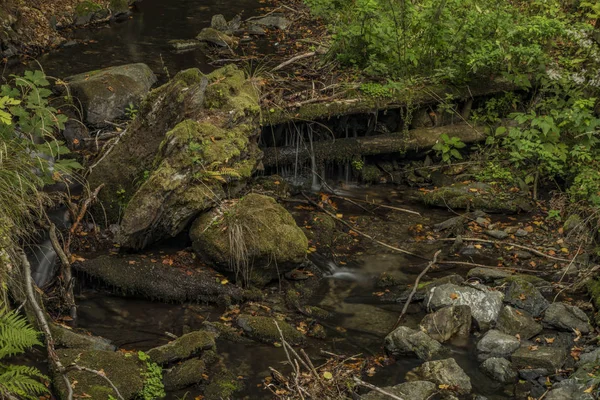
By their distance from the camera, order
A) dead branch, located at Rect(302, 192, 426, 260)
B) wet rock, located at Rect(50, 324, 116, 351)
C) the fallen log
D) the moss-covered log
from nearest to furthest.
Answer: wet rock, located at Rect(50, 324, 116, 351), dead branch, located at Rect(302, 192, 426, 260), the moss-covered log, the fallen log

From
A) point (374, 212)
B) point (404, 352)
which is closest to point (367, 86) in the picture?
point (374, 212)

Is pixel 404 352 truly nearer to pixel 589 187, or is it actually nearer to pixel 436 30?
pixel 589 187

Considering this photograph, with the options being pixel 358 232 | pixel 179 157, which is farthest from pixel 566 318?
pixel 179 157

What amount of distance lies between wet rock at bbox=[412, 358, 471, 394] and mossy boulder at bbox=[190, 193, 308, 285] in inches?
85.7

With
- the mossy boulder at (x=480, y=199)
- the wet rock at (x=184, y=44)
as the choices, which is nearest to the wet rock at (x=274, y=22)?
the wet rock at (x=184, y=44)

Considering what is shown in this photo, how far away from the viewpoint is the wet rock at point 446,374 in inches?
294

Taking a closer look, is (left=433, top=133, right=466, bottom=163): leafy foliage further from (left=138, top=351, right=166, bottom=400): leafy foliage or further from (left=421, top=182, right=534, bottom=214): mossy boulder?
(left=138, top=351, right=166, bottom=400): leafy foliage

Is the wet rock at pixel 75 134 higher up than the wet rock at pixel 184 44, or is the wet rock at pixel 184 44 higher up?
the wet rock at pixel 184 44

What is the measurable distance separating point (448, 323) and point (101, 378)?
358 cm

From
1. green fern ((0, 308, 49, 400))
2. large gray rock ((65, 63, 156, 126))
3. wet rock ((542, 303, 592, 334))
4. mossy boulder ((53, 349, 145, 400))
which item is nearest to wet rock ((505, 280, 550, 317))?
wet rock ((542, 303, 592, 334))

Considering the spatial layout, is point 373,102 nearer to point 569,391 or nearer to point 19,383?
point 569,391

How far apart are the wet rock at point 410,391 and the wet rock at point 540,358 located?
1.04 metres

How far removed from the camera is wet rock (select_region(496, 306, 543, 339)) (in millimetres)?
8320

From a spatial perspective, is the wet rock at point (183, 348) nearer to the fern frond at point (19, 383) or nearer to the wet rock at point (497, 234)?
the fern frond at point (19, 383)
